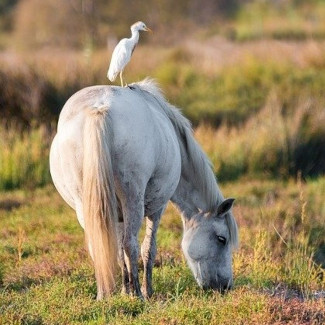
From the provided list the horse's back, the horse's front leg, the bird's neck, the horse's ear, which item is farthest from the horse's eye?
the bird's neck

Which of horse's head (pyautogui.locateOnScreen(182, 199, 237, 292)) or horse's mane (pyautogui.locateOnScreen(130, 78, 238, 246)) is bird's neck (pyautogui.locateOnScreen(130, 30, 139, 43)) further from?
horse's head (pyautogui.locateOnScreen(182, 199, 237, 292))

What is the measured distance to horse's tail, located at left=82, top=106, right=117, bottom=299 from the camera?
5531 mm

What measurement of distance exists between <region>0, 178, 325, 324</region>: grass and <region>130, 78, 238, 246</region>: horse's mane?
546 millimetres

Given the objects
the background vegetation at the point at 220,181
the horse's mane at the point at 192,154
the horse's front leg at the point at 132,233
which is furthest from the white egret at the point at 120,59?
the background vegetation at the point at 220,181

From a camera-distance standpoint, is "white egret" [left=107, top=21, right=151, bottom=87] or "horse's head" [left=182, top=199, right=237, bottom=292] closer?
"horse's head" [left=182, top=199, right=237, bottom=292]

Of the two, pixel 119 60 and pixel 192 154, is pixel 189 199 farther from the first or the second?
pixel 119 60

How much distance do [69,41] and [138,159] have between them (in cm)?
2600

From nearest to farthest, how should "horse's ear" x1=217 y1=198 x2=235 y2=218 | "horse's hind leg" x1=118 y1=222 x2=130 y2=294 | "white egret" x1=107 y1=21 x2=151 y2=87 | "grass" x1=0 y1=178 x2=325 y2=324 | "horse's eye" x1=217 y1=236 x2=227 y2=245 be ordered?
"grass" x1=0 y1=178 x2=325 y2=324
"horse's hind leg" x1=118 y1=222 x2=130 y2=294
"horse's ear" x1=217 y1=198 x2=235 y2=218
"horse's eye" x1=217 y1=236 x2=227 y2=245
"white egret" x1=107 y1=21 x2=151 y2=87

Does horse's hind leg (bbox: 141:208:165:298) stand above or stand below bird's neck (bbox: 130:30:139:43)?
below

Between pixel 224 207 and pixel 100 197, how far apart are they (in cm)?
145

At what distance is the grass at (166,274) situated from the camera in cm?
552

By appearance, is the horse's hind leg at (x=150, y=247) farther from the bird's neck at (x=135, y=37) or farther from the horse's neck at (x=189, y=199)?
the bird's neck at (x=135, y=37)

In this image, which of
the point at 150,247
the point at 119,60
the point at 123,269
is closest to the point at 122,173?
the point at 123,269

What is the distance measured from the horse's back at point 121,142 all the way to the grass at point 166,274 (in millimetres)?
763
